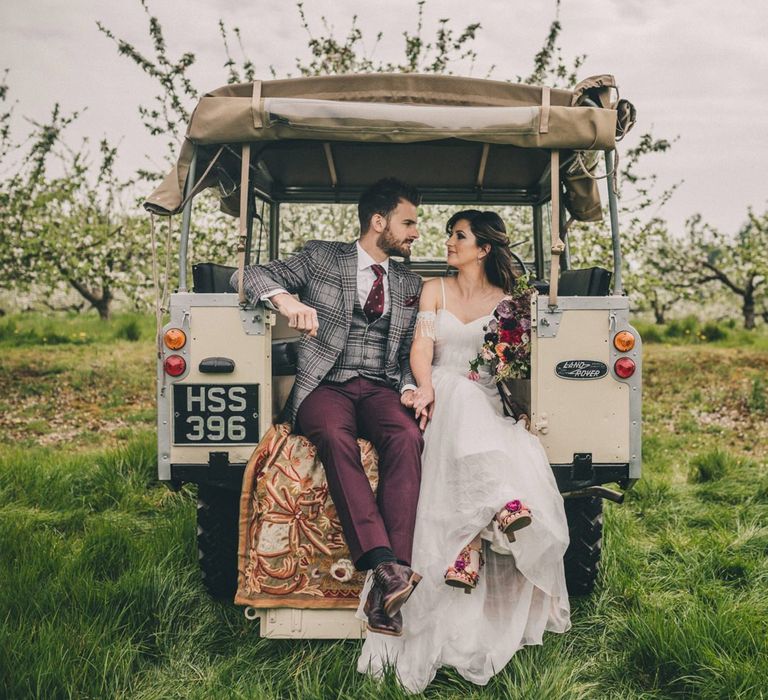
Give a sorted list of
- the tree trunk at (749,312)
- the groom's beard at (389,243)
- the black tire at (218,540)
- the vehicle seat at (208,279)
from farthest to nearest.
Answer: the tree trunk at (749,312) → the groom's beard at (389,243) → the vehicle seat at (208,279) → the black tire at (218,540)

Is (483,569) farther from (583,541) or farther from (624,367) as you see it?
(624,367)

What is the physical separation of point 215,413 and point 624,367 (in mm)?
1758

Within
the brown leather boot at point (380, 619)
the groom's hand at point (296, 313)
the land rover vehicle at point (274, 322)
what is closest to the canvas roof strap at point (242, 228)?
the land rover vehicle at point (274, 322)

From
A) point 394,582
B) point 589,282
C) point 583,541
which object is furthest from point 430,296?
point 394,582

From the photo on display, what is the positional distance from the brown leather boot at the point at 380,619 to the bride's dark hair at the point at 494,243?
5.81ft

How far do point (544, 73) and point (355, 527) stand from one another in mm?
5965

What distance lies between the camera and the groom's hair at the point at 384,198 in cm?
369

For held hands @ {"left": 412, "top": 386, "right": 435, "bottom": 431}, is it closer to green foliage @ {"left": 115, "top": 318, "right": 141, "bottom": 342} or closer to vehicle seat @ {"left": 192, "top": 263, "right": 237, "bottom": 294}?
vehicle seat @ {"left": 192, "top": 263, "right": 237, "bottom": 294}

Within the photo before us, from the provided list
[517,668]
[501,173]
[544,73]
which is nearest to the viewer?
[517,668]

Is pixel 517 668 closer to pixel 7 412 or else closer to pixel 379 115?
pixel 379 115

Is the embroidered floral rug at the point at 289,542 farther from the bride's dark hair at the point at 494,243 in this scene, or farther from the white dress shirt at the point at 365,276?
the bride's dark hair at the point at 494,243

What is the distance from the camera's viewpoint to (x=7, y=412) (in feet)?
24.0

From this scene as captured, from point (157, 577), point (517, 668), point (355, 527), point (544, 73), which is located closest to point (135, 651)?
point (157, 577)

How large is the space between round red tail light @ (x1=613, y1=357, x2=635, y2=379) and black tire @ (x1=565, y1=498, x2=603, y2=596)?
0.67 m
